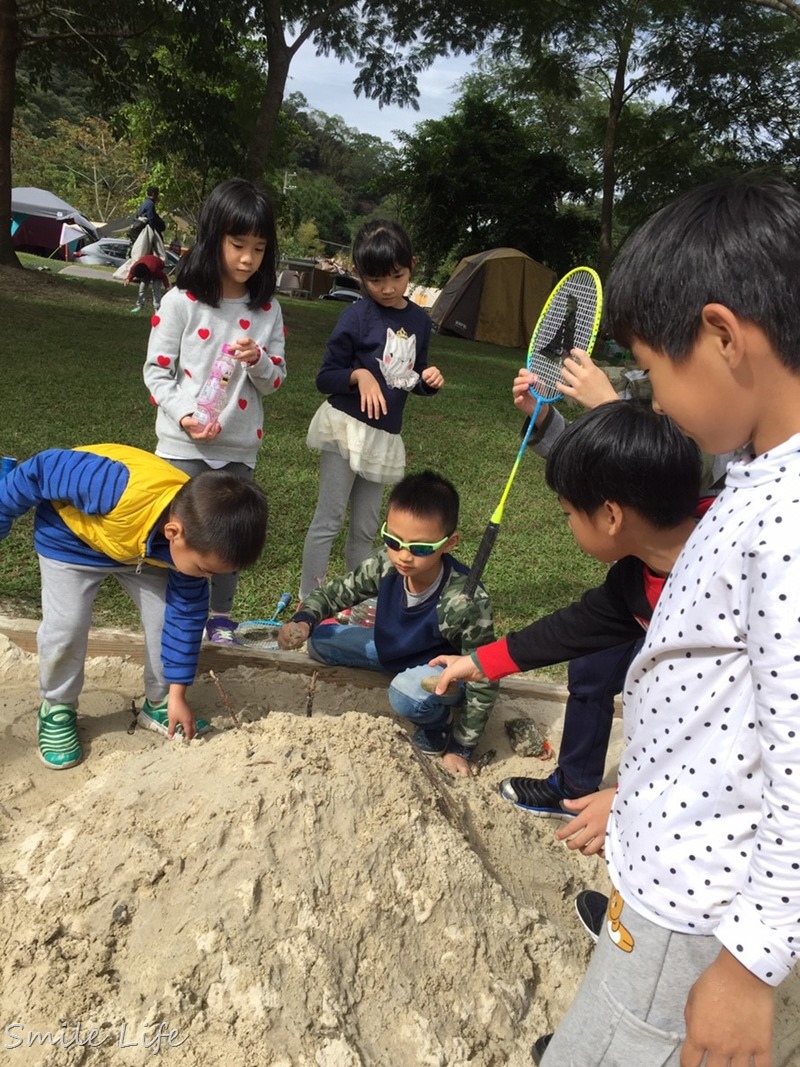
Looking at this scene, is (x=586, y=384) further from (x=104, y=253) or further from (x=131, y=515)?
(x=104, y=253)

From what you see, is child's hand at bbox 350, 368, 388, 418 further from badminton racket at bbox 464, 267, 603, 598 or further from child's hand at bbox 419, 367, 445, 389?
badminton racket at bbox 464, 267, 603, 598

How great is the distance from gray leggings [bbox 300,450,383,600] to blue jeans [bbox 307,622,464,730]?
422mm

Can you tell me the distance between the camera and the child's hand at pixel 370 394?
10.8 ft

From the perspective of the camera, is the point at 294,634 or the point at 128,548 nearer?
the point at 128,548

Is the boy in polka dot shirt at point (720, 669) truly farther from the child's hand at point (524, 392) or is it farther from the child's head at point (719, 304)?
the child's hand at point (524, 392)

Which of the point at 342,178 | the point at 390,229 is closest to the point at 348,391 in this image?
the point at 390,229

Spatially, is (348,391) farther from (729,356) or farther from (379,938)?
(729,356)

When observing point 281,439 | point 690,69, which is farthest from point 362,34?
point 281,439

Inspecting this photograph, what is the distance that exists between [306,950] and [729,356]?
137 cm

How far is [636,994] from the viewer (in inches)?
49.1

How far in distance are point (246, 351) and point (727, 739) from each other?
2318 mm

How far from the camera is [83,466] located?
8.29 feet

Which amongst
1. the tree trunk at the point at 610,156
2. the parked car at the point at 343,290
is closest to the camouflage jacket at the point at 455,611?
the tree trunk at the point at 610,156

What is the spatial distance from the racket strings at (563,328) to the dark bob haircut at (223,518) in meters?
1.33
